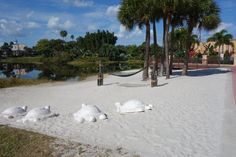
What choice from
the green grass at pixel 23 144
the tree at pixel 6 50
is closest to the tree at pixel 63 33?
the tree at pixel 6 50

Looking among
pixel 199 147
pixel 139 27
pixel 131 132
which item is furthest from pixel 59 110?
pixel 139 27

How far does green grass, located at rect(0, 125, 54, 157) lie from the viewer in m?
5.80

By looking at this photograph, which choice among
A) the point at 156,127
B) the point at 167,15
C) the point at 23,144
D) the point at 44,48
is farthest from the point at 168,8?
the point at 44,48

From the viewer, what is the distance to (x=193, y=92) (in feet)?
45.2

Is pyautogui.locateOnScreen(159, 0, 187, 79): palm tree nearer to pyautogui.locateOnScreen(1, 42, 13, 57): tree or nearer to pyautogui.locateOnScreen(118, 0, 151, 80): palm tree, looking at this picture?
pyautogui.locateOnScreen(118, 0, 151, 80): palm tree

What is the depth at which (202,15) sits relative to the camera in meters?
20.8

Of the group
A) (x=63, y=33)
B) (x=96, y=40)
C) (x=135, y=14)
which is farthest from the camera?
(x=63, y=33)

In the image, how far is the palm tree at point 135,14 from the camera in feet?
60.2

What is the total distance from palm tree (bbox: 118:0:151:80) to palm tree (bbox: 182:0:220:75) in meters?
2.59

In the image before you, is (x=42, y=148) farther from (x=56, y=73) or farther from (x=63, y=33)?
(x=63, y=33)

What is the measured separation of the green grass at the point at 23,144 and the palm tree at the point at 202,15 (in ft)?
48.5

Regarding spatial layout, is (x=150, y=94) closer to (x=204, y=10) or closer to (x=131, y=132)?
(x=131, y=132)

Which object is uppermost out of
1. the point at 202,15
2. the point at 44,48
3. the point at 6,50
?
the point at 202,15

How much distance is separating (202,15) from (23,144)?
1705 centimetres
